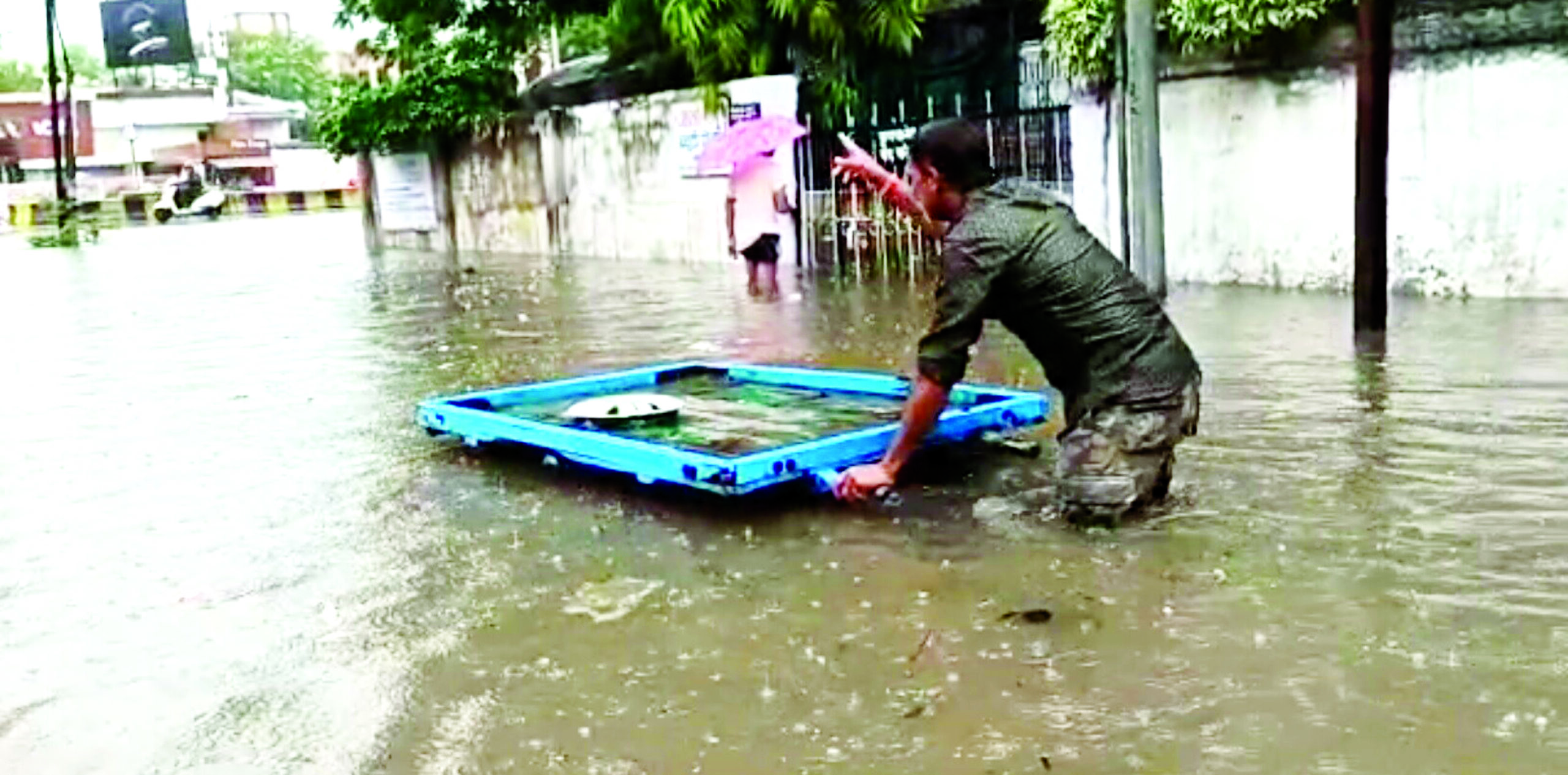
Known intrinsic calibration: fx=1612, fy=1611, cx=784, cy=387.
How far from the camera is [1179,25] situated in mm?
11766

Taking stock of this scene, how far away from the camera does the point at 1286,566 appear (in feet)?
16.1

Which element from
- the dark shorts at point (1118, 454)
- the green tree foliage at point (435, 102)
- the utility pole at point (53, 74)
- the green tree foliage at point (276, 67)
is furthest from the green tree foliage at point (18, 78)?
the dark shorts at point (1118, 454)

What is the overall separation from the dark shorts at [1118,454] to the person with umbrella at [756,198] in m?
10.5

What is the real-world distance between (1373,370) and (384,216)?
21.5 meters

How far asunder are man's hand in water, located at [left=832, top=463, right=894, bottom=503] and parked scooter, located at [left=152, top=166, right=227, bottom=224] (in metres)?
42.5

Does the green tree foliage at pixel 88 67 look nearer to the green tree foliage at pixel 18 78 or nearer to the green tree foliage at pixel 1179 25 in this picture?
the green tree foliage at pixel 18 78

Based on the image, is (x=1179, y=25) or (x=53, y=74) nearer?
(x=1179, y=25)

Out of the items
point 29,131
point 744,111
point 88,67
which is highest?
point 88,67

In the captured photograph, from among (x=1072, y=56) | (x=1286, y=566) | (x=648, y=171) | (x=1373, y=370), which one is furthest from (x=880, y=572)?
(x=648, y=171)

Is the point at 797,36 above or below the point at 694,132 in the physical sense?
above

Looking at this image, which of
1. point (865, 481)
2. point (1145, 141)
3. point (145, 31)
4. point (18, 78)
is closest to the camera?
point (865, 481)

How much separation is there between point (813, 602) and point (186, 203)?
48.5m

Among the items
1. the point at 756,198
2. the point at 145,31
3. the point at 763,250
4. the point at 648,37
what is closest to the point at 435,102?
the point at 648,37

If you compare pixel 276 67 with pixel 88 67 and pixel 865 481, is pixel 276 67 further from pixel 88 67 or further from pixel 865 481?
pixel 865 481
